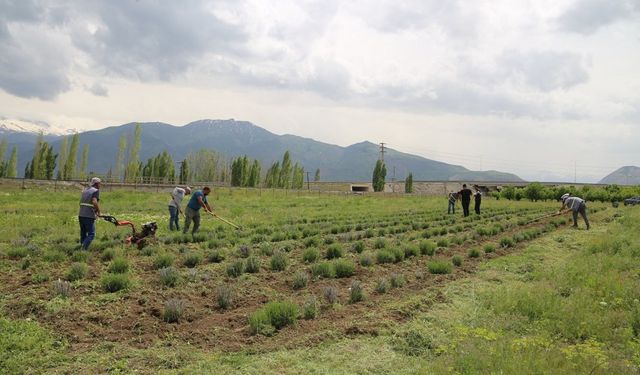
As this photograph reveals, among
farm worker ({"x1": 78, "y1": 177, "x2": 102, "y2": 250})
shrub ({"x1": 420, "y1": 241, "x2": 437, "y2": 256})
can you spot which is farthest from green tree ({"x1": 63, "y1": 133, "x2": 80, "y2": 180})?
shrub ({"x1": 420, "y1": 241, "x2": 437, "y2": 256})

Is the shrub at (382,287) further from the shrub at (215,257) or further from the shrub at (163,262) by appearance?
the shrub at (163,262)

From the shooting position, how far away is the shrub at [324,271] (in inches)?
402

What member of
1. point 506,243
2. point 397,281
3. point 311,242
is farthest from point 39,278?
point 506,243

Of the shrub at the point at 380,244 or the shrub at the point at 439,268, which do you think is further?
the shrub at the point at 380,244

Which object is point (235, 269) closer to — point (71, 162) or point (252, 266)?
point (252, 266)

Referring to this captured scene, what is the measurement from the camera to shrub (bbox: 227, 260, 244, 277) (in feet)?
32.6

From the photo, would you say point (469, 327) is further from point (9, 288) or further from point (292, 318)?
point (9, 288)

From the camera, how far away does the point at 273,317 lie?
6980 mm

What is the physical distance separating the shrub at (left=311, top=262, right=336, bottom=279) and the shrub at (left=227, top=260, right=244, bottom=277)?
1609mm

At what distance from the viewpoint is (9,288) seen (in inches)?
326

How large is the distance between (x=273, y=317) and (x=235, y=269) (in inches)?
128

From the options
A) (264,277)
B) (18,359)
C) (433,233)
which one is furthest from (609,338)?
(433,233)

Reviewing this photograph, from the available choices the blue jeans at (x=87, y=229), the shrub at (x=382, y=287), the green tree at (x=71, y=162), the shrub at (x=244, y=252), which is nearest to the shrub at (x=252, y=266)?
the shrub at (x=244, y=252)

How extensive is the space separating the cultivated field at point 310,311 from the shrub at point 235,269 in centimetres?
3
